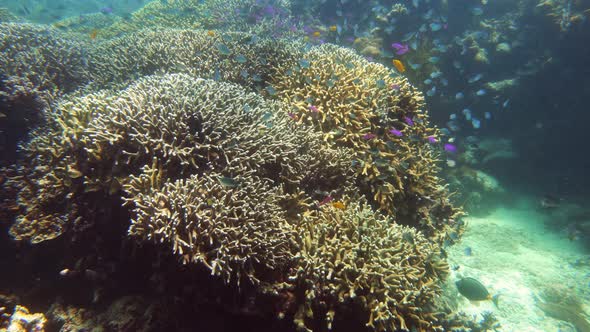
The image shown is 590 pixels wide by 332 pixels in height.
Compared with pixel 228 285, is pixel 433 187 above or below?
above

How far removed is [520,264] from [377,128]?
309 inches

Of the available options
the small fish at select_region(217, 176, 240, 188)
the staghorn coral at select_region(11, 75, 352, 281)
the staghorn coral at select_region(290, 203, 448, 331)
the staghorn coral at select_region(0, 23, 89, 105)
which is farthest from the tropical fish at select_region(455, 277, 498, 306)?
the staghorn coral at select_region(0, 23, 89, 105)

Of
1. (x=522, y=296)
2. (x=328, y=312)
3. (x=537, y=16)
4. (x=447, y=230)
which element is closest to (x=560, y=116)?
(x=537, y=16)

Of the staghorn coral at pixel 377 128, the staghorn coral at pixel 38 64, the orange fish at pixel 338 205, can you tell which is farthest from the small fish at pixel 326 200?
the staghorn coral at pixel 38 64

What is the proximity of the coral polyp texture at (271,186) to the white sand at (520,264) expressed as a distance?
13.3ft

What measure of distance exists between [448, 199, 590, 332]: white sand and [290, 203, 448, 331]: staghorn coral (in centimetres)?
551

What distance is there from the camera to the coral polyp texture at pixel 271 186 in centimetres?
309

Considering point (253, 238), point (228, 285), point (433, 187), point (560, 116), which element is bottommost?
point (228, 285)

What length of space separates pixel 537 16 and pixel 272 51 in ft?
41.7

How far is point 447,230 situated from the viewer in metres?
5.64

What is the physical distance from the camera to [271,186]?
3.98 meters

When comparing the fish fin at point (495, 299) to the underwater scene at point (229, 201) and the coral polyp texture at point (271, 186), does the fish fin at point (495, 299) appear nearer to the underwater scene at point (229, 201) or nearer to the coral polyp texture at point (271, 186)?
the underwater scene at point (229, 201)

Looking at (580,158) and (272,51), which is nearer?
(272,51)

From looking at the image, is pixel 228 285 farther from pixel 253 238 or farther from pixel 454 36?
pixel 454 36
